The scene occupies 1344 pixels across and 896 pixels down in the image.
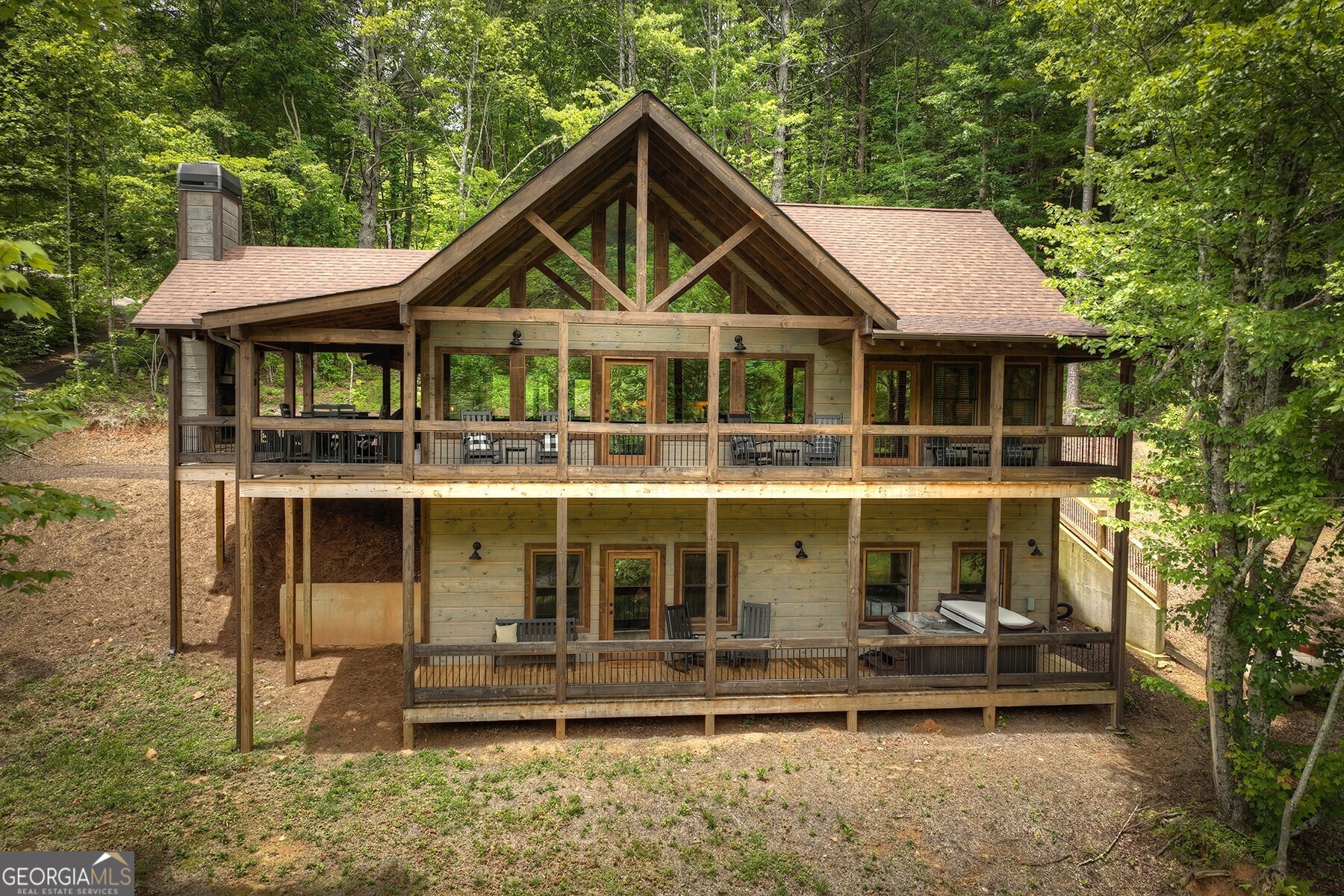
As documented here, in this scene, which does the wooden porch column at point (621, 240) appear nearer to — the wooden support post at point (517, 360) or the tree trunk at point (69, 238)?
the wooden support post at point (517, 360)

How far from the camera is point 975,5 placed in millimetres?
26172

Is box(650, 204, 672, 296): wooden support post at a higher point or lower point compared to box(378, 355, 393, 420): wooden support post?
higher

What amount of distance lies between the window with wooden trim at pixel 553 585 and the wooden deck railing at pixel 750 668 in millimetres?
856

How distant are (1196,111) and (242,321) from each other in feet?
41.2

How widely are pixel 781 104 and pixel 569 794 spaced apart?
21310 millimetres

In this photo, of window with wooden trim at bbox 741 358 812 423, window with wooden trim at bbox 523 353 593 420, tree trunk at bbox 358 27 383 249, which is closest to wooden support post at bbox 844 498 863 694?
window with wooden trim at bbox 741 358 812 423

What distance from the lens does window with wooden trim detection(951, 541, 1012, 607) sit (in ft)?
42.5

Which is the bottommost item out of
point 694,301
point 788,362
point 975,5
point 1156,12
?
point 788,362

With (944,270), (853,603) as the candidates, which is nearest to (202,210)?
(853,603)

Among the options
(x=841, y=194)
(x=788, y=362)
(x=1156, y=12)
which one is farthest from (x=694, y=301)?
(x=1156, y=12)

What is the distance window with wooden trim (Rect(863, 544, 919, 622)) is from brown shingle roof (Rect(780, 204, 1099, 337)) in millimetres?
4548

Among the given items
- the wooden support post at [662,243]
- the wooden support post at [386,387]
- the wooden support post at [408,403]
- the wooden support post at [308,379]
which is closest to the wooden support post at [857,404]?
the wooden support post at [662,243]

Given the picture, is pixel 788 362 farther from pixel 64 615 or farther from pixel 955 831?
pixel 64 615

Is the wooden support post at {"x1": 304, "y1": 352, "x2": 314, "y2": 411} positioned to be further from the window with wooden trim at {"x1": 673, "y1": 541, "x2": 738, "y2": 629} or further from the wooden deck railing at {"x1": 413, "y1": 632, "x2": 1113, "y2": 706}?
the window with wooden trim at {"x1": 673, "y1": 541, "x2": 738, "y2": 629}
